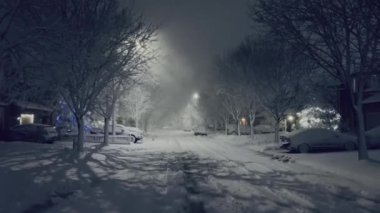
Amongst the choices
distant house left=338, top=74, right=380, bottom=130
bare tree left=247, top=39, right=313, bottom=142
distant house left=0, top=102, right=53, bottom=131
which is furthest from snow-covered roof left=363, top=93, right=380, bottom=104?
distant house left=0, top=102, right=53, bottom=131

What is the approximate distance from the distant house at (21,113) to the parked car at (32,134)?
5.40m

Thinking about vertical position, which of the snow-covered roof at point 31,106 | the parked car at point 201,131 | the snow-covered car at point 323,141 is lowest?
the snow-covered car at point 323,141

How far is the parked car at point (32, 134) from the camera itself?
95.1 feet

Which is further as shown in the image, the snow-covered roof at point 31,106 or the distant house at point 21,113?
the distant house at point 21,113

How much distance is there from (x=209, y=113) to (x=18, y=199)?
5922 centimetres

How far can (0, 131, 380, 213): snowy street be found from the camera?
27.3ft

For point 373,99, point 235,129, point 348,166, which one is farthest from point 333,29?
point 235,129

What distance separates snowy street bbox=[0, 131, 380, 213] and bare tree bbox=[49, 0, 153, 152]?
5.83 m

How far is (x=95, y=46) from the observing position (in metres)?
19.9

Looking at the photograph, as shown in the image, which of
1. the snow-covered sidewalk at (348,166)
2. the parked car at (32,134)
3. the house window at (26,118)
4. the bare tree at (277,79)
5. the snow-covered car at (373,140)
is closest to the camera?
the snow-covered sidewalk at (348,166)

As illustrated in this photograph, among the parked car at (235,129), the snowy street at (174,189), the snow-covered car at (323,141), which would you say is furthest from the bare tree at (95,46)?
the parked car at (235,129)

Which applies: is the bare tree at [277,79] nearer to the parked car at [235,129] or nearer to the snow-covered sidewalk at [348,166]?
the snow-covered sidewalk at [348,166]

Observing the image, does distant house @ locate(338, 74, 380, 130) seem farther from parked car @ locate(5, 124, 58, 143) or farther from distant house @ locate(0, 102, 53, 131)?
distant house @ locate(0, 102, 53, 131)

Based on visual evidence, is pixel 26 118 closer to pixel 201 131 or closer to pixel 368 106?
pixel 201 131
